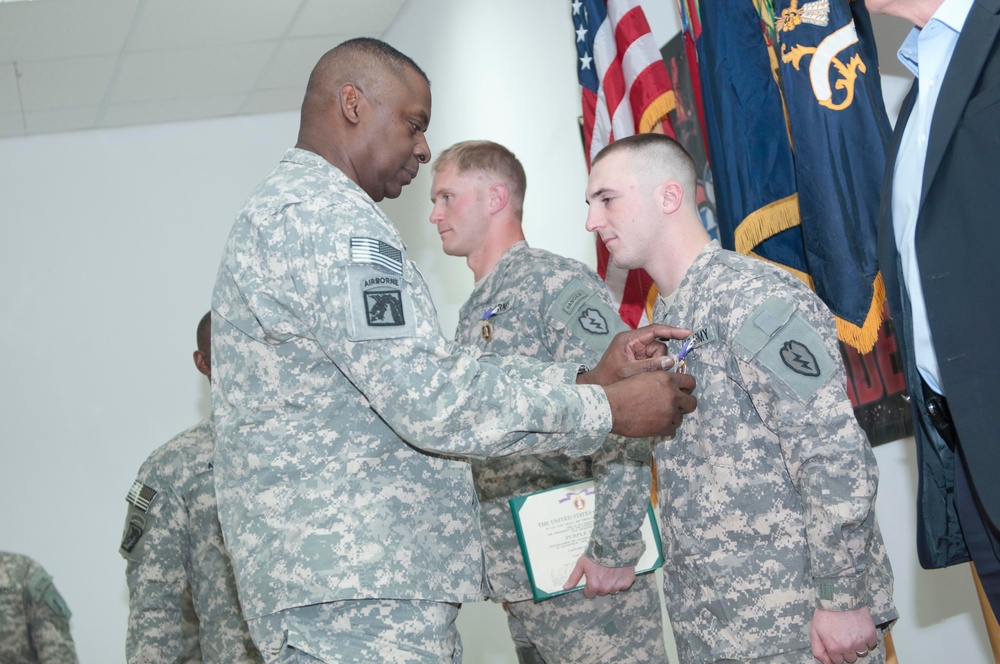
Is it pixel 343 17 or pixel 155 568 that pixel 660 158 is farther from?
pixel 343 17

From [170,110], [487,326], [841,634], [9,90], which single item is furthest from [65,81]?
[841,634]

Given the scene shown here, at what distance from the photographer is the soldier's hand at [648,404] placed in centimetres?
170

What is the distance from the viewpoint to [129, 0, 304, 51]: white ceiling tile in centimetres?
471

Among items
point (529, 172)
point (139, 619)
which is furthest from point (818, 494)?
point (529, 172)

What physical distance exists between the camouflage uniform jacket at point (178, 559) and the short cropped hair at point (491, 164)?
45.8 inches

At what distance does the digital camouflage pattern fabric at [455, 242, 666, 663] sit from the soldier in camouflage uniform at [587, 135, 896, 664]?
249mm

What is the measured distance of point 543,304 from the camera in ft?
8.29

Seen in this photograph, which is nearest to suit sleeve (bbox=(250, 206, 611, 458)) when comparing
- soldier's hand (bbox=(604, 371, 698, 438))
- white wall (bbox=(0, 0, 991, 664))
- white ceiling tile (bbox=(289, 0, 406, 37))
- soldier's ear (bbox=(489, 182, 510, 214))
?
soldier's hand (bbox=(604, 371, 698, 438))

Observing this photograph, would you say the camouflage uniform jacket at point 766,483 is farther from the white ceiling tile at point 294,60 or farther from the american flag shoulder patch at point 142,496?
the white ceiling tile at point 294,60

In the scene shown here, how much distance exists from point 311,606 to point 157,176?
484 centimetres

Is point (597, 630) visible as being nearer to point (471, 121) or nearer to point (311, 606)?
point (311, 606)

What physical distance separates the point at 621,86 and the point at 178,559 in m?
2.06

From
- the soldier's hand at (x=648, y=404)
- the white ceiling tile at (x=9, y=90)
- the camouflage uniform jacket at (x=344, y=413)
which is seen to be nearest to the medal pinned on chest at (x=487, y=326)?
the soldier's hand at (x=648, y=404)

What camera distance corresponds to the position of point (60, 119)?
554 cm
